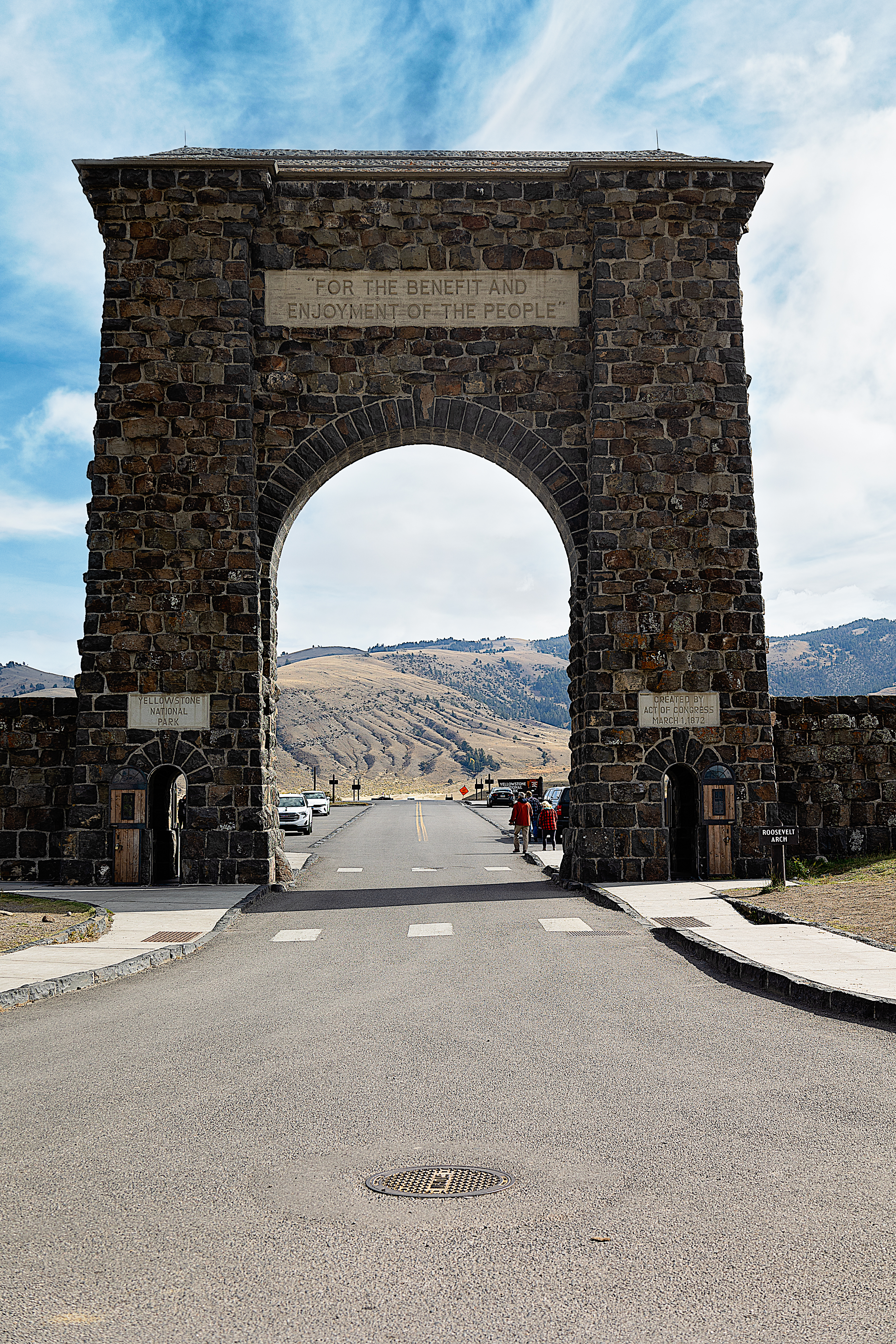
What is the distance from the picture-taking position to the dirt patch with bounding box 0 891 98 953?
11.0m

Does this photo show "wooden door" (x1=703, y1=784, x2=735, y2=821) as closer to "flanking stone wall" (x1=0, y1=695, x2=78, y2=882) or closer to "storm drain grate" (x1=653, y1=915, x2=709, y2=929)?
"storm drain grate" (x1=653, y1=915, x2=709, y2=929)

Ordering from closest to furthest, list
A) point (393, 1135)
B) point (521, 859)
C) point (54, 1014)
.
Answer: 1. point (393, 1135)
2. point (54, 1014)
3. point (521, 859)

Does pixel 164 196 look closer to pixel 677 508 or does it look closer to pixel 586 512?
pixel 586 512

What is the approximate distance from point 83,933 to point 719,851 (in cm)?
971

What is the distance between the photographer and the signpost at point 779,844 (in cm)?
1426

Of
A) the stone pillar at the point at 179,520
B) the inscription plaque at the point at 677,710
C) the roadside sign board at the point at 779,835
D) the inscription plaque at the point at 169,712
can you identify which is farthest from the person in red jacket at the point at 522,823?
the roadside sign board at the point at 779,835

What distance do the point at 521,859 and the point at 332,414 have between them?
11034 millimetres

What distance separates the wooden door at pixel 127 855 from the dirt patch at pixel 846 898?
8.92 metres

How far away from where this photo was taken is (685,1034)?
7.17m

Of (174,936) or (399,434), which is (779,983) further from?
(399,434)

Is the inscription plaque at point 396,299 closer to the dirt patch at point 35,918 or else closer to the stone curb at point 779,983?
the dirt patch at point 35,918

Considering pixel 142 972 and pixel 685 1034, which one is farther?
pixel 142 972

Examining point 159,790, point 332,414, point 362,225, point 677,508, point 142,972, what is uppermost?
point 362,225

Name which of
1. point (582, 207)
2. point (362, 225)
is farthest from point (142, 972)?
point (582, 207)
